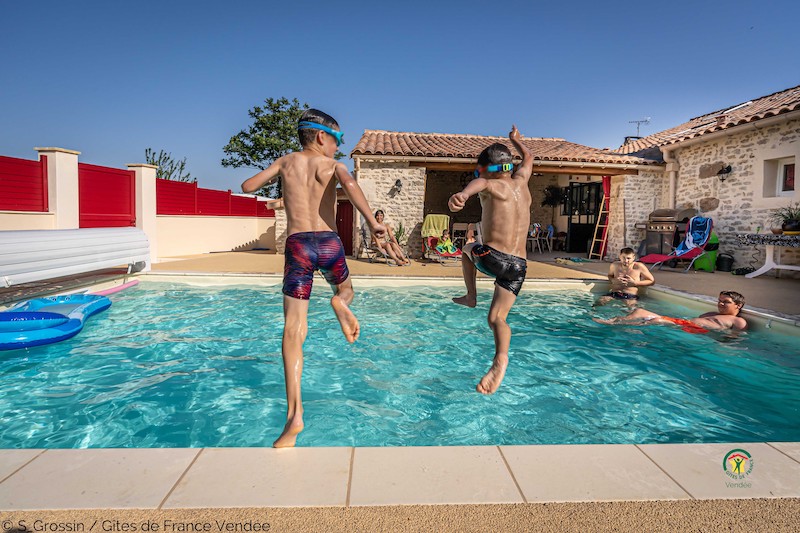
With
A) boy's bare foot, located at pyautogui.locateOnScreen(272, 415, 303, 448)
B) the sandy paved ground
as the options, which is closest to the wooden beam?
boy's bare foot, located at pyautogui.locateOnScreen(272, 415, 303, 448)

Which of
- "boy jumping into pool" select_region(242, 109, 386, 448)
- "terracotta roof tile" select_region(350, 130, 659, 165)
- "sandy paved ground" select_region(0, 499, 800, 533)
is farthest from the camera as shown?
"terracotta roof tile" select_region(350, 130, 659, 165)

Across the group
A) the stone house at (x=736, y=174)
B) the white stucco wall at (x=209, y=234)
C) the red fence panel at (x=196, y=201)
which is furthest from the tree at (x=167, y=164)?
the stone house at (x=736, y=174)

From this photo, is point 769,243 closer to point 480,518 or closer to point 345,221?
point 480,518

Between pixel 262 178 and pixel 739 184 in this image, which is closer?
pixel 262 178

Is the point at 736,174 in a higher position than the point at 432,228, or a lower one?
higher

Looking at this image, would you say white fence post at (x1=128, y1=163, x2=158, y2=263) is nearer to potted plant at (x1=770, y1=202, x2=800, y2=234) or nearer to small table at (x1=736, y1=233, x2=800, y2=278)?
small table at (x1=736, y1=233, x2=800, y2=278)

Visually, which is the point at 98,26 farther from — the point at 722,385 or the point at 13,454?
the point at 722,385

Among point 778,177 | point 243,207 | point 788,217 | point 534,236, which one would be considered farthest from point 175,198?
point 778,177

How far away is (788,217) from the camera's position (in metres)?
9.60

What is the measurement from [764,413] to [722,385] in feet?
2.19

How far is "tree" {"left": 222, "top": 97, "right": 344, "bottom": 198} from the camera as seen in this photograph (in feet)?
82.6

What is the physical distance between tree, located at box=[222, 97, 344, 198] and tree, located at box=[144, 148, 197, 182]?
11.3 meters

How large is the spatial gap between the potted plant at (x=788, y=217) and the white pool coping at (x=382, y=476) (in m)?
9.06

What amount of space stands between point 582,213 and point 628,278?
35.2 ft
